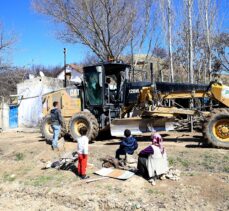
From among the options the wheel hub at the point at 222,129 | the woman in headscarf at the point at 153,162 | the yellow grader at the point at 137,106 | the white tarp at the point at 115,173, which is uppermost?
the yellow grader at the point at 137,106

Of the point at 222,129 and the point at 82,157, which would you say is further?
the point at 222,129

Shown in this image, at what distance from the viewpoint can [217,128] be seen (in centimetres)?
1148

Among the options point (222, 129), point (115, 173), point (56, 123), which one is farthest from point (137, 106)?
point (115, 173)

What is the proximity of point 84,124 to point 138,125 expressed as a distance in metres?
1.93

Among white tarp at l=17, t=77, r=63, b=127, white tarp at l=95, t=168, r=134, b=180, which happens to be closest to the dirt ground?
white tarp at l=95, t=168, r=134, b=180

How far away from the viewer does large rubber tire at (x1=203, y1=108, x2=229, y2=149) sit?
1138cm

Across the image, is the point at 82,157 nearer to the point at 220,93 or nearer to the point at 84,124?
the point at 84,124

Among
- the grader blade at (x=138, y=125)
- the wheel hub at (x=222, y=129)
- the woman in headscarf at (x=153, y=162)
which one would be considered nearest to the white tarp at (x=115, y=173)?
the woman in headscarf at (x=153, y=162)

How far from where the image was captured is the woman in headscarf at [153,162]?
357 inches

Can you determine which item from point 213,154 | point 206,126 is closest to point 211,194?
point 213,154

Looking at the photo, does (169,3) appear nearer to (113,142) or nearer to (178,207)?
(113,142)

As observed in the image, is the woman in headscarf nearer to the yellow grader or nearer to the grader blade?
the yellow grader

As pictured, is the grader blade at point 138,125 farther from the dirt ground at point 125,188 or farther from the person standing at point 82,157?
the person standing at point 82,157

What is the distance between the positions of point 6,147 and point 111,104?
420cm
